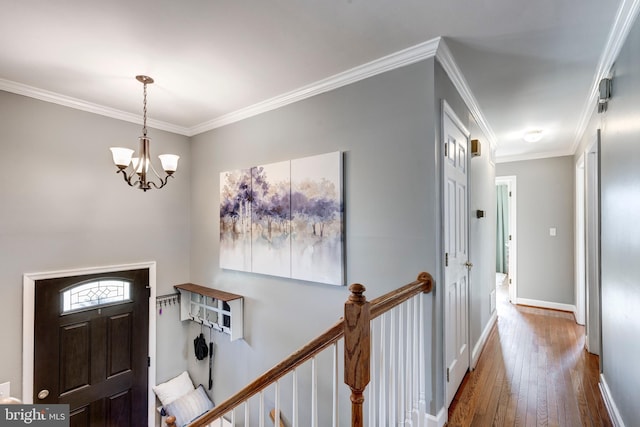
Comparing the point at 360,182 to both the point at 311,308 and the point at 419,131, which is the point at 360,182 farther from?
the point at 311,308

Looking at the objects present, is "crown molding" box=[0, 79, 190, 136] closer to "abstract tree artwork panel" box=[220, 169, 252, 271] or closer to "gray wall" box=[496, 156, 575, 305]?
"abstract tree artwork panel" box=[220, 169, 252, 271]

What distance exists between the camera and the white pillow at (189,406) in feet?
10.1

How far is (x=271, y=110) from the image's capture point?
111 inches

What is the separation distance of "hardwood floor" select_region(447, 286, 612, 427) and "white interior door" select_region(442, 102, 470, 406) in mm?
171

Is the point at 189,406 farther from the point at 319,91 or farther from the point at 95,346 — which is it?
the point at 319,91

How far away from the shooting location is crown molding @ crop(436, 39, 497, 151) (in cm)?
194

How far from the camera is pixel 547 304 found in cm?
465

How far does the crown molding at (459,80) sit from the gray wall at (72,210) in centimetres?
296

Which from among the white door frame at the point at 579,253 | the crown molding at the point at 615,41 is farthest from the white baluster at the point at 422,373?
the white door frame at the point at 579,253

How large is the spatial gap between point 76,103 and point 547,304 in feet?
21.3

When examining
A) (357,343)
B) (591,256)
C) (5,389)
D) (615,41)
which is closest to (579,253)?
(591,256)

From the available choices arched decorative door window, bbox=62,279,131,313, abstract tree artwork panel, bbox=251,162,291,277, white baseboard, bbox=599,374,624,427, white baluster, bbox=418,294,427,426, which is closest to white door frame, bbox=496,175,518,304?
white baseboard, bbox=599,374,624,427

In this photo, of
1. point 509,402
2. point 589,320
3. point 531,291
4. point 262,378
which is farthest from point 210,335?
point 531,291

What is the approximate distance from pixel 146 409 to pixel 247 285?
5.78 feet
